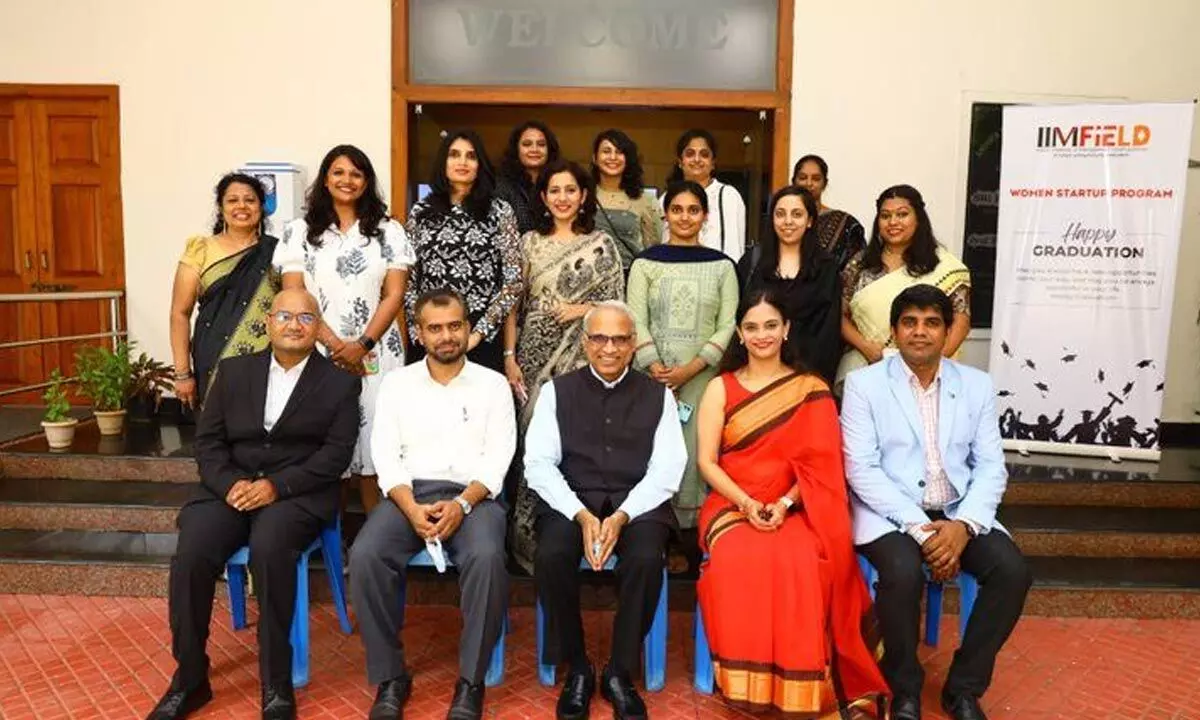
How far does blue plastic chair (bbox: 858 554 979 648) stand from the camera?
300 cm

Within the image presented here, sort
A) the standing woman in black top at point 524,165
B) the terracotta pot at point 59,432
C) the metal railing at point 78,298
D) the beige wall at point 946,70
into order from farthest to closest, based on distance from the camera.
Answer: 1. the beige wall at point 946,70
2. the metal railing at point 78,298
3. the terracotta pot at point 59,432
4. the standing woman in black top at point 524,165

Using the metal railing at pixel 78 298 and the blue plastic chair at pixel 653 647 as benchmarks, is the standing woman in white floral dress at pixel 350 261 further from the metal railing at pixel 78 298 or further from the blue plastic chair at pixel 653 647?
the metal railing at pixel 78 298

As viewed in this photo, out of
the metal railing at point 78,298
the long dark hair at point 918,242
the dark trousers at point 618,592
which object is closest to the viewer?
the dark trousers at point 618,592

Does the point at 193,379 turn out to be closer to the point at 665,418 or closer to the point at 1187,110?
the point at 665,418

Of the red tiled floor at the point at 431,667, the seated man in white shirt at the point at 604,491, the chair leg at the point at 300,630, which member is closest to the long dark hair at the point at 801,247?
the seated man in white shirt at the point at 604,491

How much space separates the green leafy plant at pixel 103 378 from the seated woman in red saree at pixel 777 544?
3.58 meters

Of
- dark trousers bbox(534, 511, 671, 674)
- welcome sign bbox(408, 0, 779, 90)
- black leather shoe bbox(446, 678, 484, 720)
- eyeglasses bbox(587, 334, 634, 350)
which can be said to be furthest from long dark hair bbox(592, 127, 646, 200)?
black leather shoe bbox(446, 678, 484, 720)

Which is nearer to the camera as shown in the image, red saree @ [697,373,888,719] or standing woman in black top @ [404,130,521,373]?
red saree @ [697,373,888,719]

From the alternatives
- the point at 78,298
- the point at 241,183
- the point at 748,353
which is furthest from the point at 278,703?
the point at 78,298

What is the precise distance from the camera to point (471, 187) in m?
3.57

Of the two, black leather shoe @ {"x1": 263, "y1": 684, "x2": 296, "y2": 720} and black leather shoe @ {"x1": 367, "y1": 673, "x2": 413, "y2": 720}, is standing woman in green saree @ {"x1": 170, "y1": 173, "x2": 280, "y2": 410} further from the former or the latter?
black leather shoe @ {"x1": 367, "y1": 673, "x2": 413, "y2": 720}

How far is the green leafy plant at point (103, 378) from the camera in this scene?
4926 millimetres

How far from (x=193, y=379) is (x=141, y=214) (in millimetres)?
2604

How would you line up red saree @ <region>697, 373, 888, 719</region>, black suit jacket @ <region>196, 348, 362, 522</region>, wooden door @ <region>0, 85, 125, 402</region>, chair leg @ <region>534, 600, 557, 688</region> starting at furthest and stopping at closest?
1. wooden door @ <region>0, 85, 125, 402</region>
2. black suit jacket @ <region>196, 348, 362, 522</region>
3. chair leg @ <region>534, 600, 557, 688</region>
4. red saree @ <region>697, 373, 888, 719</region>
